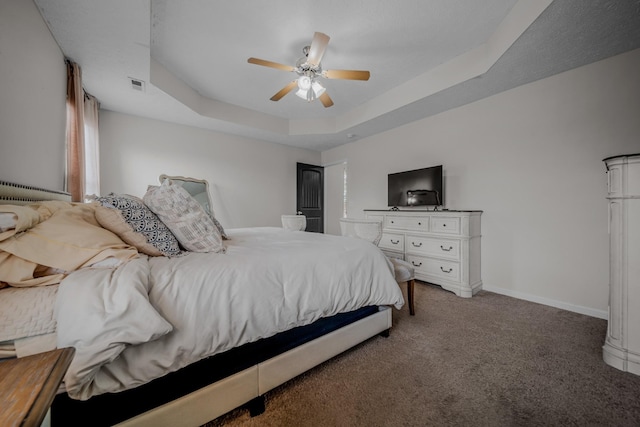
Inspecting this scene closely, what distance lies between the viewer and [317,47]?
200 cm

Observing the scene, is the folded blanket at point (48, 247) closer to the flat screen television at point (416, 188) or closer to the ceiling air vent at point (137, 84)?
the ceiling air vent at point (137, 84)

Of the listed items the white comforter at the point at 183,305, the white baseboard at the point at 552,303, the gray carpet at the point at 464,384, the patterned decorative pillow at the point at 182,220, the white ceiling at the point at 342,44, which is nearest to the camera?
the white comforter at the point at 183,305

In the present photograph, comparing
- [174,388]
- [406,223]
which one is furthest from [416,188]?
[174,388]

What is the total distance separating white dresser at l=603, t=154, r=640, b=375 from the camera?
139cm

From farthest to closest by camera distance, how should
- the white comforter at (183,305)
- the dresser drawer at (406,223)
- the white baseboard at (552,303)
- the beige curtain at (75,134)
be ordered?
the dresser drawer at (406,223), the beige curtain at (75,134), the white baseboard at (552,303), the white comforter at (183,305)

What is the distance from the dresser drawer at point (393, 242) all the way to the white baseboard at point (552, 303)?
111cm

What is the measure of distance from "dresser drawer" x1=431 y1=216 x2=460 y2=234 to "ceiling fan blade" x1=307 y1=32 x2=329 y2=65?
2306mm

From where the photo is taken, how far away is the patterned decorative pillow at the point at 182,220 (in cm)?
135

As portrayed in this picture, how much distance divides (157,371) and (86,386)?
191 millimetres

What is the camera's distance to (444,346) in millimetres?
1675

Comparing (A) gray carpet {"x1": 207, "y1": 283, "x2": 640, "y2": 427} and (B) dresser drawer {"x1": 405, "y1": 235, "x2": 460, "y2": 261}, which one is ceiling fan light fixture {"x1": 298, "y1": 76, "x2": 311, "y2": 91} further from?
(A) gray carpet {"x1": 207, "y1": 283, "x2": 640, "y2": 427}

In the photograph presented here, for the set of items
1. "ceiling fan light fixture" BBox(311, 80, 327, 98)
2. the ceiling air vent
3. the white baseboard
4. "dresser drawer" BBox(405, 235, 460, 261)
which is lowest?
the white baseboard

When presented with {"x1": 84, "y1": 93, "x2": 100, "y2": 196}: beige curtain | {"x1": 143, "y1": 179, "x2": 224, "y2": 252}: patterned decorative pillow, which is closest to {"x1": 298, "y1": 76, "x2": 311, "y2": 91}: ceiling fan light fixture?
{"x1": 143, "y1": 179, "x2": 224, "y2": 252}: patterned decorative pillow

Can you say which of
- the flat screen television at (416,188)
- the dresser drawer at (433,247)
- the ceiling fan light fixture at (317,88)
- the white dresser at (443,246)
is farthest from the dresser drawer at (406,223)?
the ceiling fan light fixture at (317,88)
